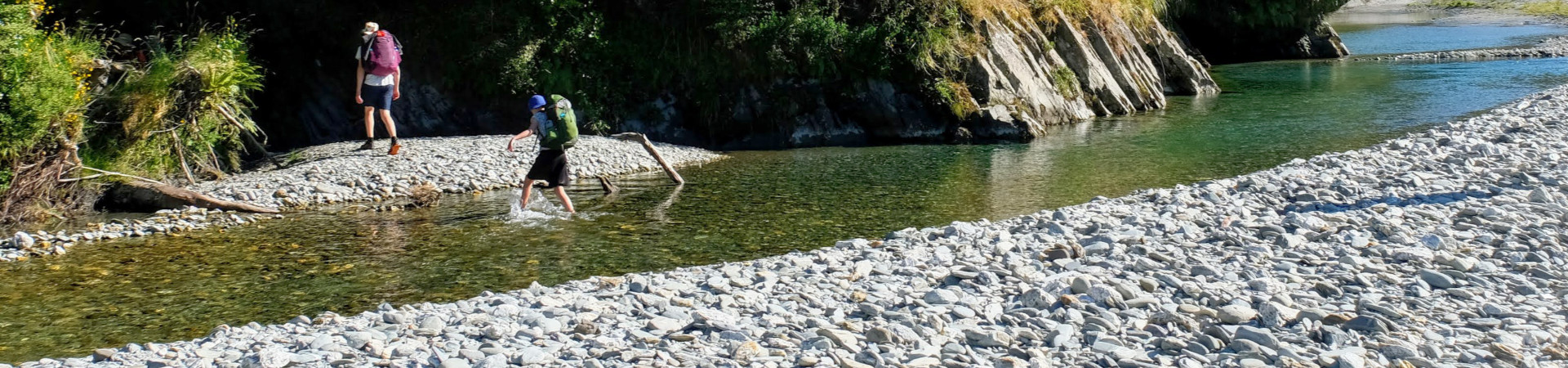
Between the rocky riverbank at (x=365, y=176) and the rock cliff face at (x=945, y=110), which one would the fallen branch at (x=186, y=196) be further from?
the rock cliff face at (x=945, y=110)

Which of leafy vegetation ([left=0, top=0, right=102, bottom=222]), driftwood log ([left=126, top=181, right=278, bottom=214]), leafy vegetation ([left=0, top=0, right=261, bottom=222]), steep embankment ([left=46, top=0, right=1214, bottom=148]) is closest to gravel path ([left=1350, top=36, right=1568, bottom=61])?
steep embankment ([left=46, top=0, right=1214, bottom=148])

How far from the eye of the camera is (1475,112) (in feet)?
82.0

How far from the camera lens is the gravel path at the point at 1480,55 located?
137 ft

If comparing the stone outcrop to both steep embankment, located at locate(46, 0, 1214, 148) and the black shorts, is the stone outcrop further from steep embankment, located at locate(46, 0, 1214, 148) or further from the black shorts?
the black shorts

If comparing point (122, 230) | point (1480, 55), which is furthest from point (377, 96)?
point (1480, 55)

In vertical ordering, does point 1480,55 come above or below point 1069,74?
below

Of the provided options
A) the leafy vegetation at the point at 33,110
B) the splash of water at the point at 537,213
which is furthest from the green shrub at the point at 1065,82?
the leafy vegetation at the point at 33,110

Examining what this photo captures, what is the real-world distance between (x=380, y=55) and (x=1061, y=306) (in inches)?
498

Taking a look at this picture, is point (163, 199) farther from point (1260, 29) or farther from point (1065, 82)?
point (1260, 29)

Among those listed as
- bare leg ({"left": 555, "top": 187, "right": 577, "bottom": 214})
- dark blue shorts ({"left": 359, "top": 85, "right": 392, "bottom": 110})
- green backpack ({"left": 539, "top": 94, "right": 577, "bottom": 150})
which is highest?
dark blue shorts ({"left": 359, "top": 85, "right": 392, "bottom": 110})

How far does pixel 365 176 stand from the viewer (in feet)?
57.2

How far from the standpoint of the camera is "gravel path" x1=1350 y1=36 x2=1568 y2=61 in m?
41.9

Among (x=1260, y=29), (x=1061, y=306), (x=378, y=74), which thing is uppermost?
(x=378, y=74)

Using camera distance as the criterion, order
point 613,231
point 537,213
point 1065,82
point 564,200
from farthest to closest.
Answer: point 1065,82, point 537,213, point 564,200, point 613,231
